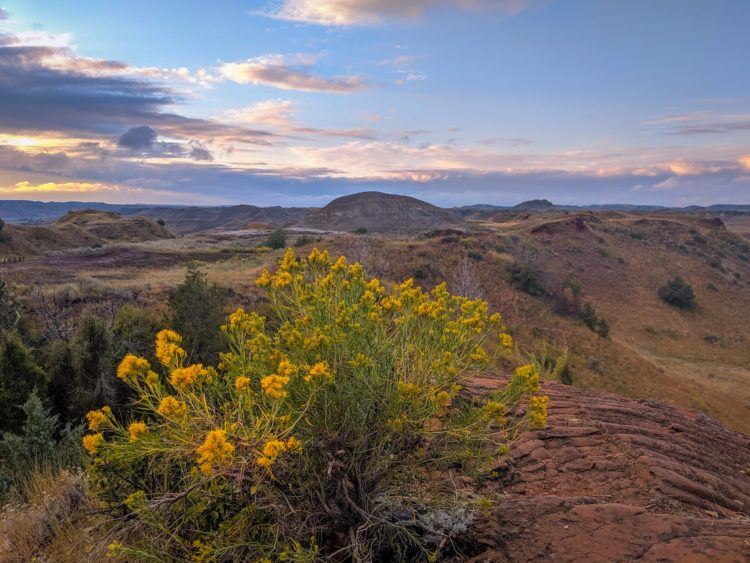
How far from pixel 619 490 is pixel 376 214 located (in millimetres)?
94670

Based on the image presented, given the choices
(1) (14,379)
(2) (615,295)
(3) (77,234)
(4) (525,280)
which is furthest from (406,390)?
(3) (77,234)

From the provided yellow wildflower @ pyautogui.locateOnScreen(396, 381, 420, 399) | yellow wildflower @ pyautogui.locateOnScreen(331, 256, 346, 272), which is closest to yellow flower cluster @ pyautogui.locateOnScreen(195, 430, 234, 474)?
yellow wildflower @ pyautogui.locateOnScreen(396, 381, 420, 399)

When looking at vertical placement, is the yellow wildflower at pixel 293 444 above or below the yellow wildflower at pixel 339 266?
below

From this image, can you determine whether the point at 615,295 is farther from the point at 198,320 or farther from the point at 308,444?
the point at 308,444

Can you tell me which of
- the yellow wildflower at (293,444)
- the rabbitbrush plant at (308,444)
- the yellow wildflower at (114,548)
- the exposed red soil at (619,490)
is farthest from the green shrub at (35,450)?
the exposed red soil at (619,490)

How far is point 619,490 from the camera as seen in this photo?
3.74 metres

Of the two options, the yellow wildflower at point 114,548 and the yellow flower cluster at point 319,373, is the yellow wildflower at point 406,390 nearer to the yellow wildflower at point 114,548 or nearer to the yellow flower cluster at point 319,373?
the yellow flower cluster at point 319,373

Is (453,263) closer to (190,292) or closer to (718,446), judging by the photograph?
(190,292)

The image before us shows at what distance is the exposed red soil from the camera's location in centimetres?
279

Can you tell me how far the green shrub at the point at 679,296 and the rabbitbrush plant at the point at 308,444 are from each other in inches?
1489

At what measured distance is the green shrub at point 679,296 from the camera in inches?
1368

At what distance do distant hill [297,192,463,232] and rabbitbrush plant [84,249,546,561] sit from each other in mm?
83830

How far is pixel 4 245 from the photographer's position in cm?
3672

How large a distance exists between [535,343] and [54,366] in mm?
19338
